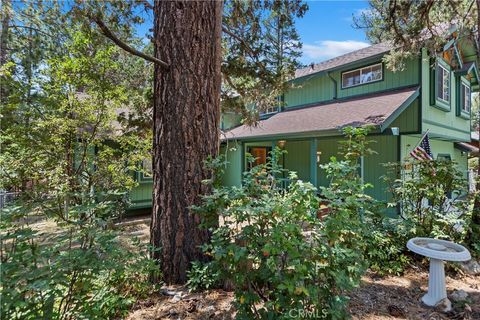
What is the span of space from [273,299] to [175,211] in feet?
4.91

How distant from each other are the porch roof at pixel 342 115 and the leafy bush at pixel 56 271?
412 cm

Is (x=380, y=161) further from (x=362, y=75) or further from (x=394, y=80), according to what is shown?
(x=362, y=75)

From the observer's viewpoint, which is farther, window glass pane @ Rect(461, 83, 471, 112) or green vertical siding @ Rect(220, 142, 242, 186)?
green vertical siding @ Rect(220, 142, 242, 186)

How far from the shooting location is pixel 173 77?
3.08 metres

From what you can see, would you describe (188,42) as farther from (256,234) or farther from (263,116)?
(263,116)

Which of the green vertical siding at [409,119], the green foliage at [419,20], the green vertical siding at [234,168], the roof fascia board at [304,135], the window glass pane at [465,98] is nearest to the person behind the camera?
the green foliage at [419,20]

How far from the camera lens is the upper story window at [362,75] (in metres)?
9.59

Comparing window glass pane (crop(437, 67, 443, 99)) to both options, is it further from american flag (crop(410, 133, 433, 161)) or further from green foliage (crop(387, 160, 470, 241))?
green foliage (crop(387, 160, 470, 241))

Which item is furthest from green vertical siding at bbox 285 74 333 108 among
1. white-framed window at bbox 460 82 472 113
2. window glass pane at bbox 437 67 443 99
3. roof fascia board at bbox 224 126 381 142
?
white-framed window at bbox 460 82 472 113

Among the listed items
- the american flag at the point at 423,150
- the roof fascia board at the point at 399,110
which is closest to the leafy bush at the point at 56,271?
the roof fascia board at the point at 399,110

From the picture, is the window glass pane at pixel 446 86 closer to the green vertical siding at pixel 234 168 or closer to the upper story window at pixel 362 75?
the upper story window at pixel 362 75

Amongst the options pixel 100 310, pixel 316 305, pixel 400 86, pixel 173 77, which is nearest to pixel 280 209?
pixel 316 305

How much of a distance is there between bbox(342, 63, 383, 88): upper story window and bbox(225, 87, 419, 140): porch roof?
65 centimetres

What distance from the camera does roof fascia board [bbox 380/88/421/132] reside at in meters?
6.75
